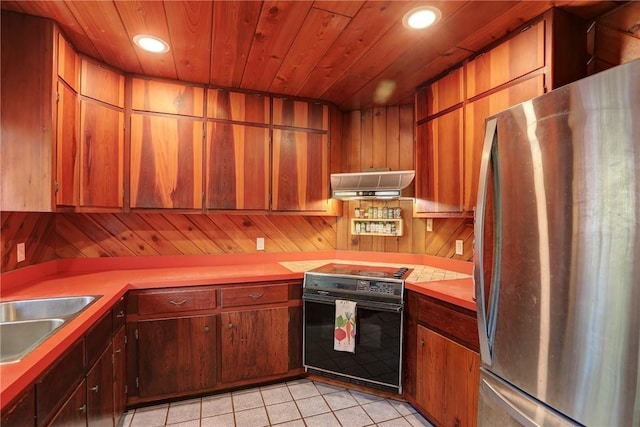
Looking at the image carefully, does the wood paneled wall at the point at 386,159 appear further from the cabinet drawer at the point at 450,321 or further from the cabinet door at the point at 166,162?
the cabinet door at the point at 166,162

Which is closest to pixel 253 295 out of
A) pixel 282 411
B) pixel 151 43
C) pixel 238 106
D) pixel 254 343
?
pixel 254 343

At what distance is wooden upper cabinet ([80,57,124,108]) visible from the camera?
2.04 meters

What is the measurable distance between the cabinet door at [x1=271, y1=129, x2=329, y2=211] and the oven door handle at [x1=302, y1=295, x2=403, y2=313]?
0.82 meters

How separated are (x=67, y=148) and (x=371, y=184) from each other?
Result: 2.08 m

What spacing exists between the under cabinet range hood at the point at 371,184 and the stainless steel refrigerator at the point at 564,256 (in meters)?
1.24

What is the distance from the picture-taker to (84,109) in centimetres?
203

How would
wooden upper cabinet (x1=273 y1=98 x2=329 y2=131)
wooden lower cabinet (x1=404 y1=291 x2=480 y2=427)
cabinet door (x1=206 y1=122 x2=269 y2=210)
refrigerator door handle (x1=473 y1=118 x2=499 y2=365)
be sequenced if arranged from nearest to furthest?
refrigerator door handle (x1=473 y1=118 x2=499 y2=365)
wooden lower cabinet (x1=404 y1=291 x2=480 y2=427)
cabinet door (x1=206 y1=122 x2=269 y2=210)
wooden upper cabinet (x1=273 y1=98 x2=329 y2=131)

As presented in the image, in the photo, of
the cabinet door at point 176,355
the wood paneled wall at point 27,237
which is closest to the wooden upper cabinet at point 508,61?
the cabinet door at point 176,355

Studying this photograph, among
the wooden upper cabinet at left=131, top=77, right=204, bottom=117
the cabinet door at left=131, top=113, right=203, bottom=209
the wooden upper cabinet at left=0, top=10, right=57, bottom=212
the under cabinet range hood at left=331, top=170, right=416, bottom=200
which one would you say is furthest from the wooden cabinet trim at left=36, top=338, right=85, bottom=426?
the under cabinet range hood at left=331, top=170, right=416, bottom=200

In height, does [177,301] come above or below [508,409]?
above

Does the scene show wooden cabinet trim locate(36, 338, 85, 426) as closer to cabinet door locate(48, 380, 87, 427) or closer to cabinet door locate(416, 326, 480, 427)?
cabinet door locate(48, 380, 87, 427)

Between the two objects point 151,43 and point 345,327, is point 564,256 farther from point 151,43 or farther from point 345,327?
point 151,43

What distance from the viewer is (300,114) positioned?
280 cm

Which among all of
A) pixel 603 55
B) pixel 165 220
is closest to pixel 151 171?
pixel 165 220
